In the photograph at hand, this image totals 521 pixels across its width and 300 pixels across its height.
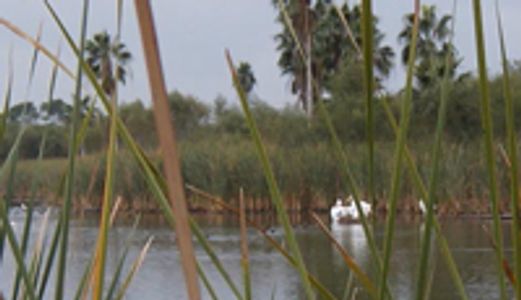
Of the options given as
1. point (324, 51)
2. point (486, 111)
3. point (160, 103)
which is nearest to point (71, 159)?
point (486, 111)

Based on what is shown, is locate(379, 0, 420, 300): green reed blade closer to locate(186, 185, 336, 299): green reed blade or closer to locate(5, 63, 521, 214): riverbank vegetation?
locate(186, 185, 336, 299): green reed blade

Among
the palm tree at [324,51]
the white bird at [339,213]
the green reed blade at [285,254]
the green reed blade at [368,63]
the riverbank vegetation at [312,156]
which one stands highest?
the palm tree at [324,51]

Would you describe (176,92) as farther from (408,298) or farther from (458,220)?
(408,298)

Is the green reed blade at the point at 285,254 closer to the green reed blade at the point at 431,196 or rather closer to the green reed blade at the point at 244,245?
the green reed blade at the point at 244,245

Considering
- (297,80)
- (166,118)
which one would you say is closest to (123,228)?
(166,118)

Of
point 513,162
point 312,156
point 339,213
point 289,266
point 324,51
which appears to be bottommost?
point 289,266

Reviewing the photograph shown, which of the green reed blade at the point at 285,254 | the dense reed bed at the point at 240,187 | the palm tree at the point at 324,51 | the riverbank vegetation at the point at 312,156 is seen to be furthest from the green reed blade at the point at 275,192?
the palm tree at the point at 324,51

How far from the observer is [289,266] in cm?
1213

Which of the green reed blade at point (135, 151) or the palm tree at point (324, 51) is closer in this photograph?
the green reed blade at point (135, 151)

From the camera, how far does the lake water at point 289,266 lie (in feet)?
30.9

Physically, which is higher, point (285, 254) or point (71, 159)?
point (71, 159)

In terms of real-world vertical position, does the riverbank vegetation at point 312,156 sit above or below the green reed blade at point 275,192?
above

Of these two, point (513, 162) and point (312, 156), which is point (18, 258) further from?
point (312, 156)

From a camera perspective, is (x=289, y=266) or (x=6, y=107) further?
(x=289, y=266)
